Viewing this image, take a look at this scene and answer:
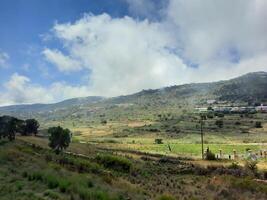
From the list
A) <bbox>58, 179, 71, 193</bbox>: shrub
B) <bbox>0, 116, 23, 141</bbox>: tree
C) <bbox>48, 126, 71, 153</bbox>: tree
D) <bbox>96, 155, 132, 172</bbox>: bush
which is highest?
<bbox>0, 116, 23, 141</bbox>: tree

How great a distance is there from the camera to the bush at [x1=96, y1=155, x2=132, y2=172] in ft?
141

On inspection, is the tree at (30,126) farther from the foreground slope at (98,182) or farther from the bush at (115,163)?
the bush at (115,163)

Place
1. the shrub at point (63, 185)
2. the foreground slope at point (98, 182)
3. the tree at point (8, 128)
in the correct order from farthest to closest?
1. the tree at point (8, 128)
2. the shrub at point (63, 185)
3. the foreground slope at point (98, 182)

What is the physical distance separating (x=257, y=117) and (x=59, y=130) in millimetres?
131869

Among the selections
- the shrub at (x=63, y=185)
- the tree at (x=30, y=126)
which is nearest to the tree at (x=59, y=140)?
the tree at (x=30, y=126)

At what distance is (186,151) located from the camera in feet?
288

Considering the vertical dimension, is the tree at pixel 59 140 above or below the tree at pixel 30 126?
below

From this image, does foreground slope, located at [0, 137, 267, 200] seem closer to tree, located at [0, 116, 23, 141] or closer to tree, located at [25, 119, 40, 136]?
tree, located at [0, 116, 23, 141]

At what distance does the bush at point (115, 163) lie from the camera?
43072mm

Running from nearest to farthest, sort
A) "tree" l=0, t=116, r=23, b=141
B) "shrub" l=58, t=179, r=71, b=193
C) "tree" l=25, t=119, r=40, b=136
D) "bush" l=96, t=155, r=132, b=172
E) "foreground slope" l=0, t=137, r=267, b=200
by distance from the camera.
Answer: "foreground slope" l=0, t=137, r=267, b=200
"shrub" l=58, t=179, r=71, b=193
"bush" l=96, t=155, r=132, b=172
"tree" l=0, t=116, r=23, b=141
"tree" l=25, t=119, r=40, b=136

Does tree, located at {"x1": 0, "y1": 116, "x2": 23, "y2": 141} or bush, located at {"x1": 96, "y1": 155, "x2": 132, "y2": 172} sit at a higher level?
tree, located at {"x1": 0, "y1": 116, "x2": 23, "y2": 141}

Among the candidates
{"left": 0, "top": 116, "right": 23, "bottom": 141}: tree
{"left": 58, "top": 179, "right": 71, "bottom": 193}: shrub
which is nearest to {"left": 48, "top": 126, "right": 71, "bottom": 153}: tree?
{"left": 0, "top": 116, "right": 23, "bottom": 141}: tree

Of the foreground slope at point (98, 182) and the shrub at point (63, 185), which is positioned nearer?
the foreground slope at point (98, 182)

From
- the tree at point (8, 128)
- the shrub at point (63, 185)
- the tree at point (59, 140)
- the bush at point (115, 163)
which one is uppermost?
the tree at point (8, 128)
